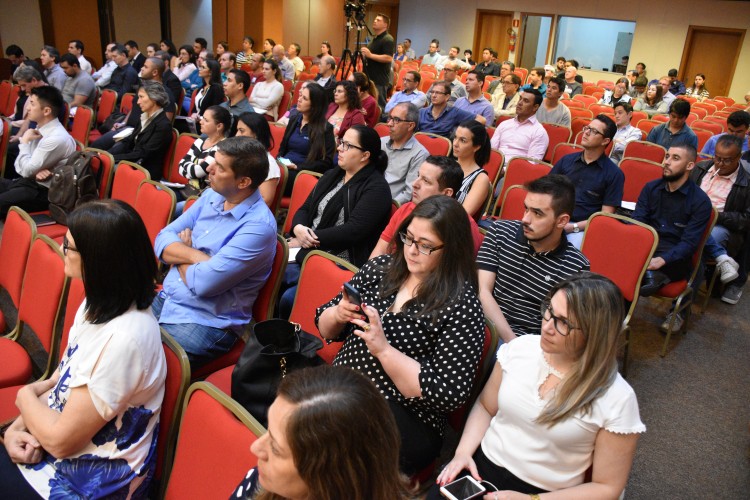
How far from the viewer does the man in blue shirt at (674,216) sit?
3.51 meters

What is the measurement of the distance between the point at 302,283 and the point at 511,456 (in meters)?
1.10

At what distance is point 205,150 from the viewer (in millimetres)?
3980

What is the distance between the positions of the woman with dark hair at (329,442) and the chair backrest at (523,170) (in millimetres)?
3501

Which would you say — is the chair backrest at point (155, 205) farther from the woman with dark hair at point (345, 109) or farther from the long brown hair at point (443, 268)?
the woman with dark hair at point (345, 109)

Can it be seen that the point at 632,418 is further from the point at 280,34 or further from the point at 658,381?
the point at 280,34

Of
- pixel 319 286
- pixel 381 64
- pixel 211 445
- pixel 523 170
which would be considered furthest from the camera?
pixel 381 64

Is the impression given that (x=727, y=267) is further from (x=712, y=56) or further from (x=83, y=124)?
(x=712, y=56)

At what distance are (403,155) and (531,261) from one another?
192cm

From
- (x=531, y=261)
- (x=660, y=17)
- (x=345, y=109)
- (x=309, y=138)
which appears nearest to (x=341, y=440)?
(x=531, y=261)

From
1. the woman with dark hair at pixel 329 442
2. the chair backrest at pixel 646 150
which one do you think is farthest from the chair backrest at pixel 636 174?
the woman with dark hair at pixel 329 442

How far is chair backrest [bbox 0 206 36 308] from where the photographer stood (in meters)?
2.45

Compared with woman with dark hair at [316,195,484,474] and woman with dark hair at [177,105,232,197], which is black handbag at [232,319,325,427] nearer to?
woman with dark hair at [316,195,484,474]

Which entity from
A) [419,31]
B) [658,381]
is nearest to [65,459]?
[658,381]

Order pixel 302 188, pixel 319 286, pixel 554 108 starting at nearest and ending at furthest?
pixel 319 286, pixel 302 188, pixel 554 108
